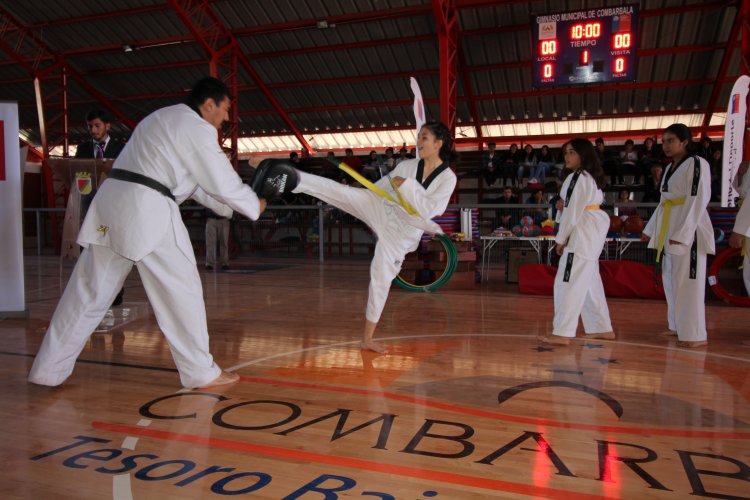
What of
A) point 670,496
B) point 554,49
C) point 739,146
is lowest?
point 670,496

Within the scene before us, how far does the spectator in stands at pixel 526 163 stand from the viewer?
13.2 metres

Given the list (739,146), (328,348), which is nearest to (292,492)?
(328,348)

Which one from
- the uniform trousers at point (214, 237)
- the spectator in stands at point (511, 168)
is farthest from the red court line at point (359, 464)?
the spectator in stands at point (511, 168)

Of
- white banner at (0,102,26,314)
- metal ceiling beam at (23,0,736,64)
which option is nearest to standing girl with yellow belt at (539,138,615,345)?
white banner at (0,102,26,314)

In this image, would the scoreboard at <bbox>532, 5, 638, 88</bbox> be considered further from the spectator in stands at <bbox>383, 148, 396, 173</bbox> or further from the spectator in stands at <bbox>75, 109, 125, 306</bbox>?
the spectator in stands at <bbox>75, 109, 125, 306</bbox>

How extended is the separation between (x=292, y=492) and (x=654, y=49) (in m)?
15.5

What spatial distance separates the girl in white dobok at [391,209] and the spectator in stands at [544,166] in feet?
31.2

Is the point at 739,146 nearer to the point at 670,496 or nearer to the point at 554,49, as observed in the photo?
the point at 554,49

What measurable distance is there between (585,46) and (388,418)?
34.8 feet

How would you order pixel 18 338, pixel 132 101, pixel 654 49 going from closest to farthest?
1. pixel 18 338
2. pixel 654 49
3. pixel 132 101

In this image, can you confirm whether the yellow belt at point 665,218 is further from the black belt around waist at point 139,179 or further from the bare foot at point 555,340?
the black belt around waist at point 139,179

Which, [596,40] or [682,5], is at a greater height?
[682,5]

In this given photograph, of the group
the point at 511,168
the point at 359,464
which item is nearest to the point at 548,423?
the point at 359,464

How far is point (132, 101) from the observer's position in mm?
19641
